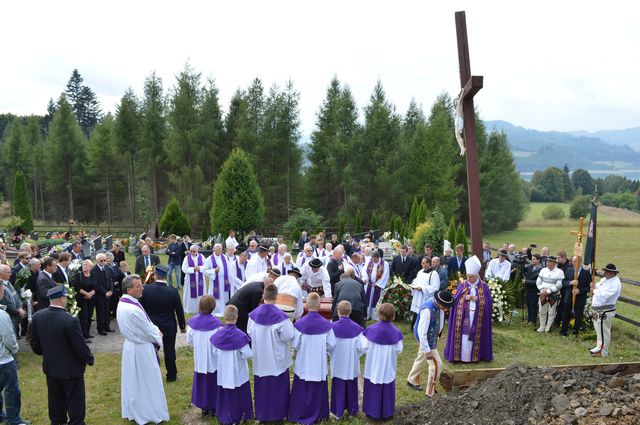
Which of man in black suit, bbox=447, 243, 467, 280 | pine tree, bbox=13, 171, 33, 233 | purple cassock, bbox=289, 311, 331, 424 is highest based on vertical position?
pine tree, bbox=13, 171, 33, 233

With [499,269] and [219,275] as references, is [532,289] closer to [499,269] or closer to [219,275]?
[499,269]

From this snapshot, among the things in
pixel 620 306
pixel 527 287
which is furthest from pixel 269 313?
pixel 620 306

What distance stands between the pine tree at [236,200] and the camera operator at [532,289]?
61.7 ft

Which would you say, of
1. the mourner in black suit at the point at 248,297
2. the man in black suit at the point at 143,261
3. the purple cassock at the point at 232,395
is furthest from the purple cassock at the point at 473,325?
the man in black suit at the point at 143,261

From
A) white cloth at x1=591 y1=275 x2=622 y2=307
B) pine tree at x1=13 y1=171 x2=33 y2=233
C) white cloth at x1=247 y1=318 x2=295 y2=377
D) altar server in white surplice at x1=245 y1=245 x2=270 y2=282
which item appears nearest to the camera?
white cloth at x1=247 y1=318 x2=295 y2=377

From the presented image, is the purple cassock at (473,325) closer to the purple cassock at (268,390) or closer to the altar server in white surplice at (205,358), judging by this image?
the purple cassock at (268,390)

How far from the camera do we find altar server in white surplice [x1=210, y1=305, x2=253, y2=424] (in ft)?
22.1

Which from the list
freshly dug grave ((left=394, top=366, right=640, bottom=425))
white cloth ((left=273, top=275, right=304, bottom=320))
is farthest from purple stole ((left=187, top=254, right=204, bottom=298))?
freshly dug grave ((left=394, top=366, right=640, bottom=425))

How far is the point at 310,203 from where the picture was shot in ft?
129

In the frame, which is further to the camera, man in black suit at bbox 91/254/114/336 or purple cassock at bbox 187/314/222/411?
man in black suit at bbox 91/254/114/336

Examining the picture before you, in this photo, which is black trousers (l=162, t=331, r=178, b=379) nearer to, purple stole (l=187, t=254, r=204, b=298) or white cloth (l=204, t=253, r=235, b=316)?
white cloth (l=204, t=253, r=235, b=316)

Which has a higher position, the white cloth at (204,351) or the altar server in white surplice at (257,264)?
the altar server in white surplice at (257,264)

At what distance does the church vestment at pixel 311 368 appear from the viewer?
695cm

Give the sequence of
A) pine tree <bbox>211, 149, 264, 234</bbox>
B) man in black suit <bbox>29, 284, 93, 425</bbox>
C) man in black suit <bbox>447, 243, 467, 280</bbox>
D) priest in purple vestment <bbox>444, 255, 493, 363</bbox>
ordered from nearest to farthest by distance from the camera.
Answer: man in black suit <bbox>29, 284, 93, 425</bbox> < priest in purple vestment <bbox>444, 255, 493, 363</bbox> < man in black suit <bbox>447, 243, 467, 280</bbox> < pine tree <bbox>211, 149, 264, 234</bbox>
